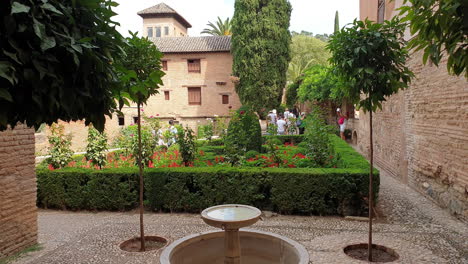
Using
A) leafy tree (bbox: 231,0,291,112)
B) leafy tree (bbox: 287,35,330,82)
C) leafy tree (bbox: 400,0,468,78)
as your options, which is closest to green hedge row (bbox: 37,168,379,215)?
leafy tree (bbox: 400,0,468,78)

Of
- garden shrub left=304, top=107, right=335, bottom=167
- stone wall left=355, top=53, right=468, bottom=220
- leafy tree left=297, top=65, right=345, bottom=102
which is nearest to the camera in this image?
stone wall left=355, top=53, right=468, bottom=220

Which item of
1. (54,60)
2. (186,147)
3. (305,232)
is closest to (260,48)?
(186,147)

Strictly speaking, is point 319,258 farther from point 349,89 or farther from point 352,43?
point 352,43

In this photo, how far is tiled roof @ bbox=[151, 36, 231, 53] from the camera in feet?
90.3

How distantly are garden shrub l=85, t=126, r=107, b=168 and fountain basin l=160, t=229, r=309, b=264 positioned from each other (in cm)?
549

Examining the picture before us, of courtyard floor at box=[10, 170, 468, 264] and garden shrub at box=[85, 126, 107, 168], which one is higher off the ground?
garden shrub at box=[85, 126, 107, 168]

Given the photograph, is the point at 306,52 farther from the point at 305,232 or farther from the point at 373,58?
the point at 373,58

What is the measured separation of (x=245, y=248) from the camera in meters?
4.62

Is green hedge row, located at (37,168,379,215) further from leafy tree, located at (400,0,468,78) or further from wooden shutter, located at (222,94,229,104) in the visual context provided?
wooden shutter, located at (222,94,229,104)

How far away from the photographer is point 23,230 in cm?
541

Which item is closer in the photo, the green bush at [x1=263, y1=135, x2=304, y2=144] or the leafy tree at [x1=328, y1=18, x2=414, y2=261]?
the leafy tree at [x1=328, y1=18, x2=414, y2=261]

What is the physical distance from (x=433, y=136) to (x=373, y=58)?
4224 mm

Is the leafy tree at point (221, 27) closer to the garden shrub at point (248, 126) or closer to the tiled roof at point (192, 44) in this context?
the tiled roof at point (192, 44)

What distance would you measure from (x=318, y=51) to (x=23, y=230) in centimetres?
3881
